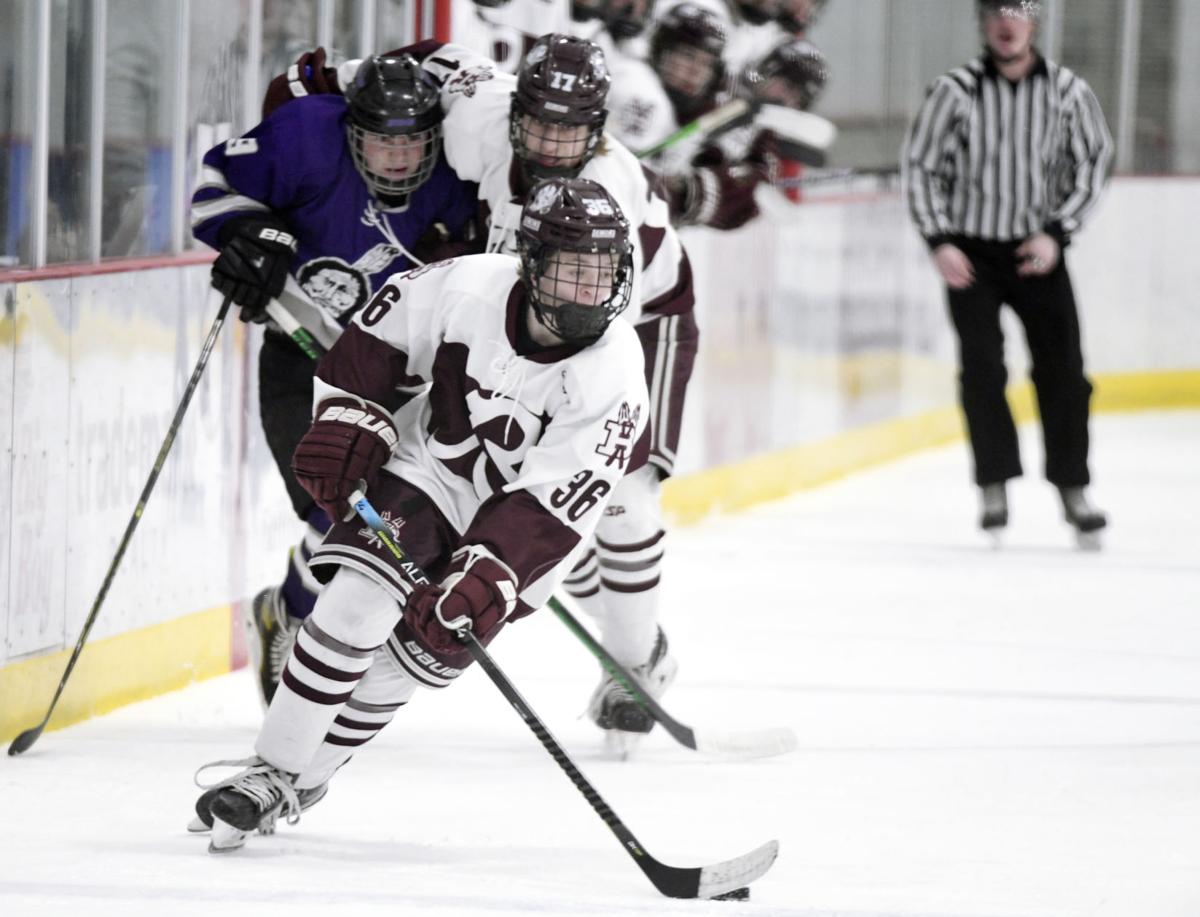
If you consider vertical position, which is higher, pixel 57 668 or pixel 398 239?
pixel 398 239

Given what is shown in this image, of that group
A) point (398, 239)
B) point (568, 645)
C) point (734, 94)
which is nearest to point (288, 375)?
point (398, 239)

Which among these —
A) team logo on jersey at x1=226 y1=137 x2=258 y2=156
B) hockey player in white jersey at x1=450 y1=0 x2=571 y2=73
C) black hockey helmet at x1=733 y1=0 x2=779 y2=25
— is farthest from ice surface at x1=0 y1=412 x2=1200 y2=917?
black hockey helmet at x1=733 y1=0 x2=779 y2=25

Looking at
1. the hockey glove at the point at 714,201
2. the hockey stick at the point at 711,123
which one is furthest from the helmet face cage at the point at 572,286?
the hockey stick at the point at 711,123

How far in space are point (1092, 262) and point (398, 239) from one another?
5.82 m

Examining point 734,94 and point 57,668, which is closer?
point 57,668

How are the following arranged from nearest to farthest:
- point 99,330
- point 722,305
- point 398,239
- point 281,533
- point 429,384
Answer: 1. point 429,384
2. point 398,239
3. point 99,330
4. point 281,533
5. point 722,305

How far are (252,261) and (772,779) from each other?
1.12m

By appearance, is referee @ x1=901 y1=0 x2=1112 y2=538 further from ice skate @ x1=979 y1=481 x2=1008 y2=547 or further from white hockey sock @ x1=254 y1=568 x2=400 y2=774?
white hockey sock @ x1=254 y1=568 x2=400 y2=774

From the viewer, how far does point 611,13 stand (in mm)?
5418

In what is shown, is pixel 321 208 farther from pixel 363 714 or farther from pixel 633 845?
pixel 633 845

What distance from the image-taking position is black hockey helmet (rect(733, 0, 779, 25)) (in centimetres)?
651

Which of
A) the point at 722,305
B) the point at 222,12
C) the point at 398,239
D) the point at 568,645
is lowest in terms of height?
the point at 568,645

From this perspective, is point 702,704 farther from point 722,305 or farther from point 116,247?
point 722,305

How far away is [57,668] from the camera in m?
3.45
